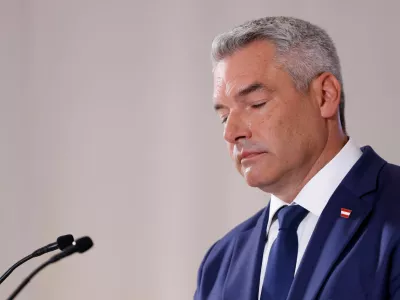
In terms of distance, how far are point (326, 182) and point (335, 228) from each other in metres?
0.17

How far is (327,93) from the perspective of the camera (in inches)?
79.2

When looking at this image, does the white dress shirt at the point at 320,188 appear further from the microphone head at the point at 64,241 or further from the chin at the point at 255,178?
the microphone head at the point at 64,241

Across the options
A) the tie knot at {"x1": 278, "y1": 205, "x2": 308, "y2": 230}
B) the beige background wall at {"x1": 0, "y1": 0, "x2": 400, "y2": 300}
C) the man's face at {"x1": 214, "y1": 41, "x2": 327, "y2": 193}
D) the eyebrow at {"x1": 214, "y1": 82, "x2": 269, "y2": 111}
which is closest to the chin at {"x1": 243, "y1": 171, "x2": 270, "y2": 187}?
the man's face at {"x1": 214, "y1": 41, "x2": 327, "y2": 193}

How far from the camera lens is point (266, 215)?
2.16 m

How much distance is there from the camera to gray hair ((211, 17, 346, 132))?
1.98m

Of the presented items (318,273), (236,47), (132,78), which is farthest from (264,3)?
(318,273)

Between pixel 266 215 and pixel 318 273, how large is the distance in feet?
1.34

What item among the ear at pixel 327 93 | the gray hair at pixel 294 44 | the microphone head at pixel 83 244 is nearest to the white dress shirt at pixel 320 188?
the ear at pixel 327 93

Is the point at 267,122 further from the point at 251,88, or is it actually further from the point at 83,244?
the point at 83,244

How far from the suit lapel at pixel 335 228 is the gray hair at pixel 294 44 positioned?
0.28 meters

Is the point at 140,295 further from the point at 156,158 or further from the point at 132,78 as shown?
the point at 132,78

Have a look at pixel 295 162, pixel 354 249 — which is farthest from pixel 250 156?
pixel 354 249

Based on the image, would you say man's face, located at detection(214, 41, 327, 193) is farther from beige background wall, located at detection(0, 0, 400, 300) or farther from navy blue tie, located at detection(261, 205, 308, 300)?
beige background wall, located at detection(0, 0, 400, 300)

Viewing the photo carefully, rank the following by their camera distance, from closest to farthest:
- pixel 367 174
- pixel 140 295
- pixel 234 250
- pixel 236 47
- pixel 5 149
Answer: pixel 367 174
pixel 236 47
pixel 234 250
pixel 140 295
pixel 5 149
